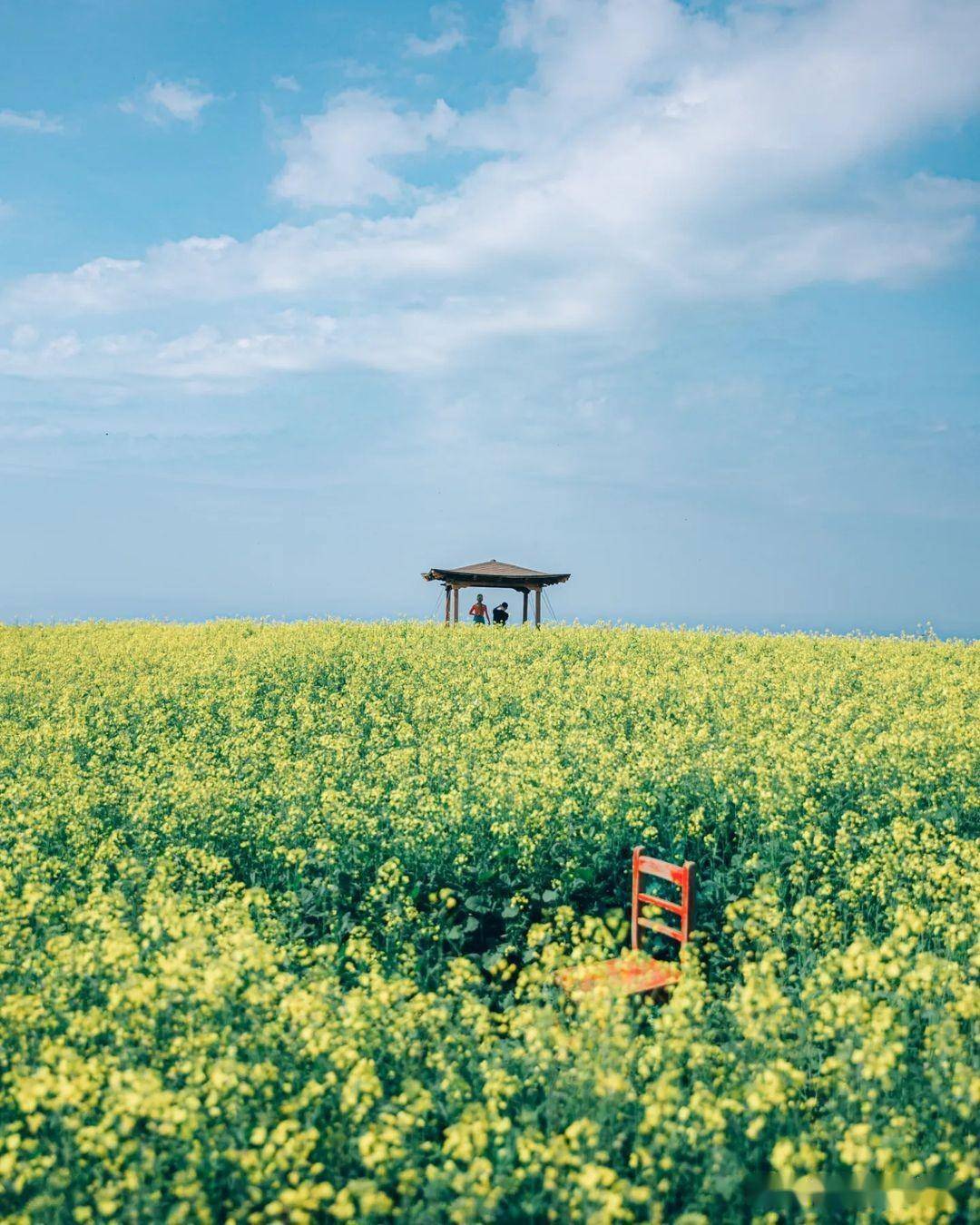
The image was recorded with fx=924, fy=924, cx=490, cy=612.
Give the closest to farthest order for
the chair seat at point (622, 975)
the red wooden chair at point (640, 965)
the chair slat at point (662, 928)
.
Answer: the chair seat at point (622, 975) → the red wooden chair at point (640, 965) → the chair slat at point (662, 928)

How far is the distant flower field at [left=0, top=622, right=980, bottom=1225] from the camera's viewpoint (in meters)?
5.42

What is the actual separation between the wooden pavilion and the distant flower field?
50.8 feet

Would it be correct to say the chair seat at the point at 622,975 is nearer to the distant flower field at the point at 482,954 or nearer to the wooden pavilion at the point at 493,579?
the distant flower field at the point at 482,954

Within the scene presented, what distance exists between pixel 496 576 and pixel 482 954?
93.6ft

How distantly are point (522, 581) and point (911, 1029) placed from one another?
31.5 meters

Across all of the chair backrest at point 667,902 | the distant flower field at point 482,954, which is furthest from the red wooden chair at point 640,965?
the distant flower field at point 482,954

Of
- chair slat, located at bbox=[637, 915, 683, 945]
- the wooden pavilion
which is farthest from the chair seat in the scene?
the wooden pavilion

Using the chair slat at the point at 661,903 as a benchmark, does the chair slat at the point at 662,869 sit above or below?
above

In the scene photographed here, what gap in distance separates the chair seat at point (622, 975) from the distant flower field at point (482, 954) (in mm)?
188

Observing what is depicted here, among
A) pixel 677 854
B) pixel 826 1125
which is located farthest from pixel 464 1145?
pixel 677 854

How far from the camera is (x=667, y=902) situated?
371 inches

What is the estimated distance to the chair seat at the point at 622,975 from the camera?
23.7 ft

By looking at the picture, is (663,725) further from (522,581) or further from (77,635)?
(77,635)

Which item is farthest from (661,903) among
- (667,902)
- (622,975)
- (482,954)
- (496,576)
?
(496,576)
